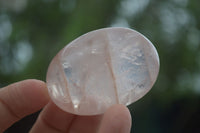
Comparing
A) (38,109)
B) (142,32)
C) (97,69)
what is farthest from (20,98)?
(142,32)

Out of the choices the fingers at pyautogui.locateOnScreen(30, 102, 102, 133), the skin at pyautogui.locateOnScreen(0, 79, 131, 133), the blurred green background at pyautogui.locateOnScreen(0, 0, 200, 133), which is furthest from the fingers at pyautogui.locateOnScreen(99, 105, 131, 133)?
the blurred green background at pyautogui.locateOnScreen(0, 0, 200, 133)

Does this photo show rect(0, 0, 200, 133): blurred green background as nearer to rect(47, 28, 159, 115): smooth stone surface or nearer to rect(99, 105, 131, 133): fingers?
rect(47, 28, 159, 115): smooth stone surface

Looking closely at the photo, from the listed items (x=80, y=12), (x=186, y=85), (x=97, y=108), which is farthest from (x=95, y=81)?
(x=186, y=85)

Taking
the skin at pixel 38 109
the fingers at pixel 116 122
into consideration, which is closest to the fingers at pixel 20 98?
the skin at pixel 38 109

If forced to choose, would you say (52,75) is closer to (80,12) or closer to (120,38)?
(120,38)

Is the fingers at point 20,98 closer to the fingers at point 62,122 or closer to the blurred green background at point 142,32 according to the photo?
the fingers at point 62,122

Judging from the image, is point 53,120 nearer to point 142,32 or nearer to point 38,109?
point 38,109
